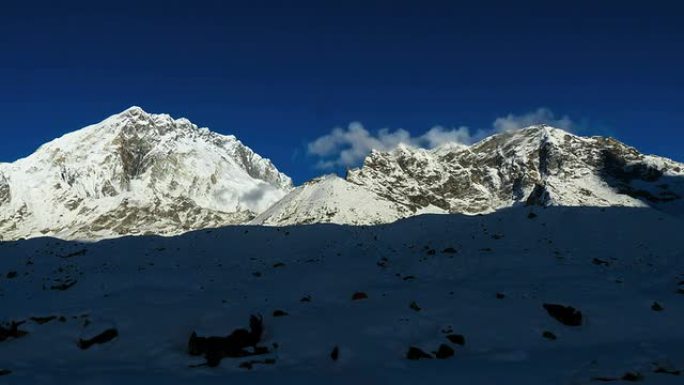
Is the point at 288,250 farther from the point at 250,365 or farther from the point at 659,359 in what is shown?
the point at 659,359

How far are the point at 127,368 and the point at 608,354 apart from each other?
1226cm

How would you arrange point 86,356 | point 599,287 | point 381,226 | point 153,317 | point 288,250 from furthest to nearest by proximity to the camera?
Result: point 381,226
point 288,250
point 599,287
point 153,317
point 86,356

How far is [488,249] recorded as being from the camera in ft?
84.7

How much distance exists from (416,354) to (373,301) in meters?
4.81

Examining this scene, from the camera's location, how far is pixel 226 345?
15.7 meters

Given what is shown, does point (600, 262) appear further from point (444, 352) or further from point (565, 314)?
point (444, 352)

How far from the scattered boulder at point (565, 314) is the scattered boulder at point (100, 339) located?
516 inches

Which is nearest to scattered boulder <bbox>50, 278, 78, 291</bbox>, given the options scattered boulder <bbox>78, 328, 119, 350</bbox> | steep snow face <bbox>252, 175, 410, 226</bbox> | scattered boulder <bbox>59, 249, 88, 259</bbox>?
scattered boulder <bbox>59, 249, 88, 259</bbox>

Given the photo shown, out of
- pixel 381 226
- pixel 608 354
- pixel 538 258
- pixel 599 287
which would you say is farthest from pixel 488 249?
pixel 608 354

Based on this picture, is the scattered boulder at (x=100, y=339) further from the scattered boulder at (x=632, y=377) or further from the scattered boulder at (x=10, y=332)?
the scattered boulder at (x=632, y=377)

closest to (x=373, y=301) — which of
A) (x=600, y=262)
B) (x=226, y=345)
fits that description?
(x=226, y=345)

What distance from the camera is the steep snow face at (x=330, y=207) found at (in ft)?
A: 518

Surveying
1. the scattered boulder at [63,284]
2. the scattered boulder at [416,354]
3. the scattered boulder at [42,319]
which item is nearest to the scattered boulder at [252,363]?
the scattered boulder at [416,354]

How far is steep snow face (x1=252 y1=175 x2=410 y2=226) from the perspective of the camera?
157875 mm
